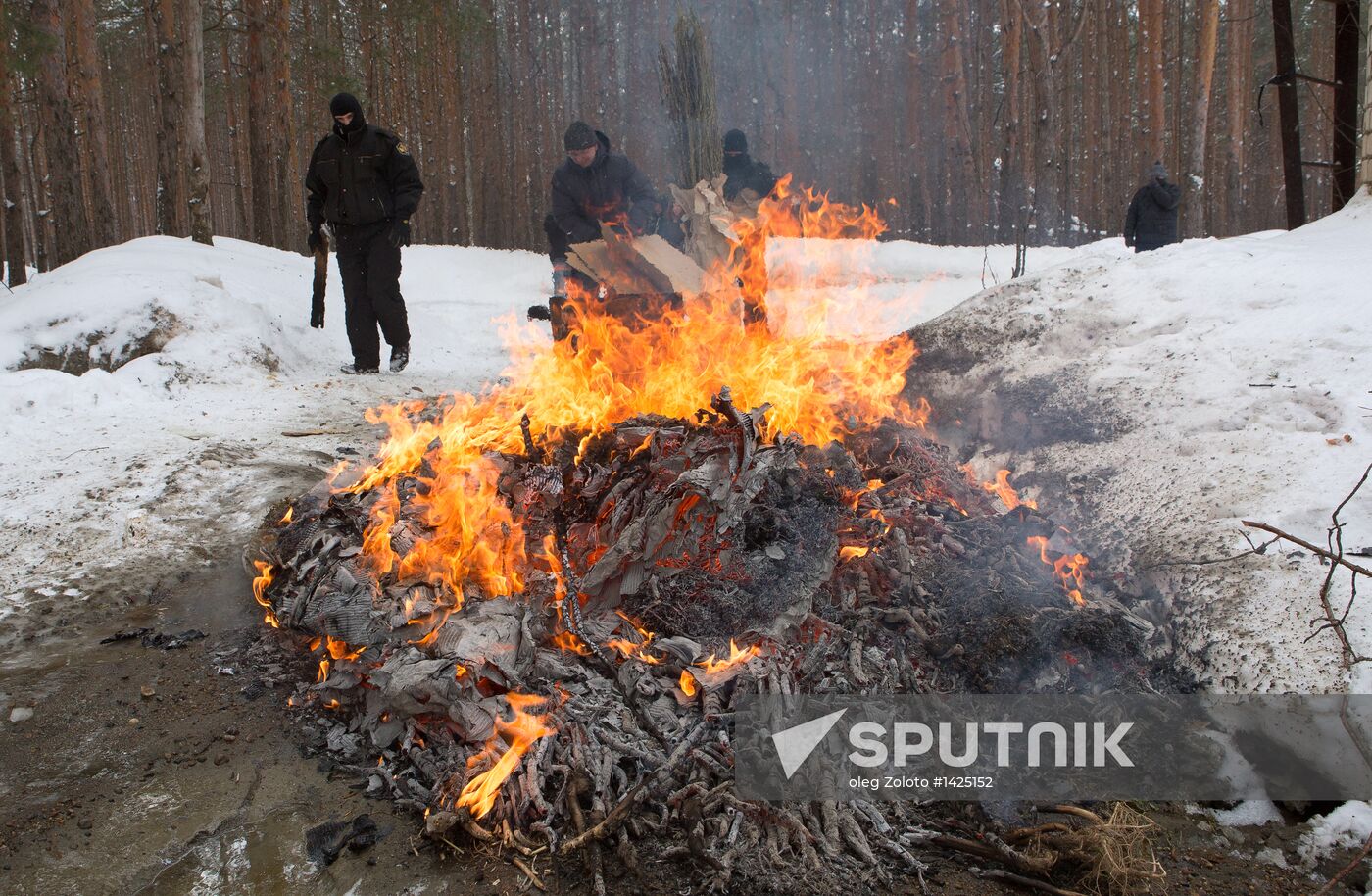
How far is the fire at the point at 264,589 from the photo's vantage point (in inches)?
153

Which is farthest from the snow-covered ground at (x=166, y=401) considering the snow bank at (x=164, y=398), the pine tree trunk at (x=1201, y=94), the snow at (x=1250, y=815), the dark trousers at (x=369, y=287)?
the pine tree trunk at (x=1201, y=94)

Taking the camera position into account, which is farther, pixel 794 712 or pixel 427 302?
pixel 427 302

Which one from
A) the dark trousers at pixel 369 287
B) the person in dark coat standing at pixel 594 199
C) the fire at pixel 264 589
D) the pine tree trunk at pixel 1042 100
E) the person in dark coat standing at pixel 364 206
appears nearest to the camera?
the fire at pixel 264 589

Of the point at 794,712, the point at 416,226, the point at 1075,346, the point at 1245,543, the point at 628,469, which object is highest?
the point at 416,226

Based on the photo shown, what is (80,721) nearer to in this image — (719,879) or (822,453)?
(719,879)

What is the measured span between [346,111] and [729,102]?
18.9 meters

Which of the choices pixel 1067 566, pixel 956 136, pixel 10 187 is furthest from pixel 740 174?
pixel 956 136

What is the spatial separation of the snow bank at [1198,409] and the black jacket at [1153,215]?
4.67 m

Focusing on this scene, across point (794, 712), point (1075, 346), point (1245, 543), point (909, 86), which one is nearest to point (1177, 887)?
point (794, 712)

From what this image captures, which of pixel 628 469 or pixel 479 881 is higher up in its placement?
pixel 628 469

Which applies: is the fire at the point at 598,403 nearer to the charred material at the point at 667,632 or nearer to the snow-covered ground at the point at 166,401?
the charred material at the point at 667,632

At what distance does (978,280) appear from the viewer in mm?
14891

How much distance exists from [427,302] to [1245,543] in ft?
36.4

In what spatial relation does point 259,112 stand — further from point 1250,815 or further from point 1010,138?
point 1250,815
